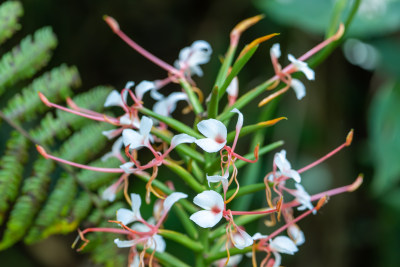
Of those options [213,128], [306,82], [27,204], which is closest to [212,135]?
[213,128]

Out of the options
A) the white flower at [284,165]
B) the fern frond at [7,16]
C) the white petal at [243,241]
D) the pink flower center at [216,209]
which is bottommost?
the white petal at [243,241]

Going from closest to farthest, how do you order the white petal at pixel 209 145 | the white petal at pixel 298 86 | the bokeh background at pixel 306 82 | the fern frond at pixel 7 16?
1. the white petal at pixel 209 145
2. the white petal at pixel 298 86
3. the fern frond at pixel 7 16
4. the bokeh background at pixel 306 82

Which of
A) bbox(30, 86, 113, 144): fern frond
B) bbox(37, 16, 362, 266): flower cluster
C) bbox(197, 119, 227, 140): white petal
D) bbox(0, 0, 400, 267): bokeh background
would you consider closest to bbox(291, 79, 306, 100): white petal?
bbox(37, 16, 362, 266): flower cluster

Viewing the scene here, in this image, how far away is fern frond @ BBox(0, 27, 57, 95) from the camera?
1.97ft

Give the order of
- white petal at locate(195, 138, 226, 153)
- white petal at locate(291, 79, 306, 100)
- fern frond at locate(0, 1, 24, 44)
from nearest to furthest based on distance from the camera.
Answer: white petal at locate(195, 138, 226, 153) → white petal at locate(291, 79, 306, 100) → fern frond at locate(0, 1, 24, 44)

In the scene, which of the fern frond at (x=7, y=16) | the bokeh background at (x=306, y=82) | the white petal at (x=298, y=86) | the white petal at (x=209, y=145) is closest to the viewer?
the white petal at (x=209, y=145)

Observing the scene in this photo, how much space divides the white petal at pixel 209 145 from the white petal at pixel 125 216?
115mm

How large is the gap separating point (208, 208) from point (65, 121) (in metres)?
0.33

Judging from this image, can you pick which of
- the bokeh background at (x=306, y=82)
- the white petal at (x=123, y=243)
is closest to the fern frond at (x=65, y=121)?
the white petal at (x=123, y=243)

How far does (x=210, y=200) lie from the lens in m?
0.38

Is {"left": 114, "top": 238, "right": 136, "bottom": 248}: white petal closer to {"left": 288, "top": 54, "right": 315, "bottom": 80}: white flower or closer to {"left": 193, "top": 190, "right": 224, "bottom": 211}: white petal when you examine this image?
{"left": 193, "top": 190, "right": 224, "bottom": 211}: white petal

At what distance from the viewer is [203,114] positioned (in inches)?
17.7

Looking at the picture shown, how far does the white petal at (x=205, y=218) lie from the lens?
0.37 metres

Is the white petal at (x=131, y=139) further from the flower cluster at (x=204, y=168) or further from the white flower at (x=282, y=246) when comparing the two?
the white flower at (x=282, y=246)
